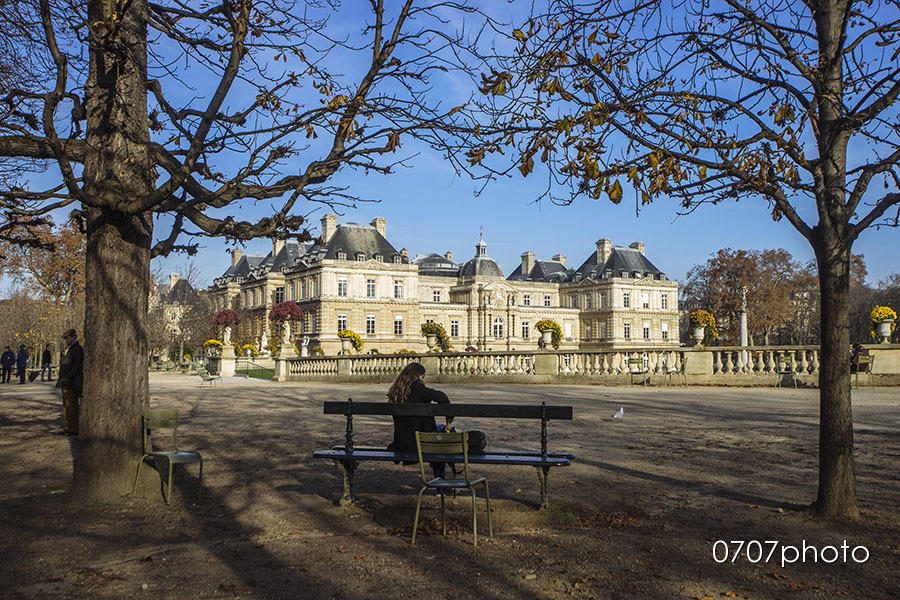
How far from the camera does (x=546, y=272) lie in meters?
98.7

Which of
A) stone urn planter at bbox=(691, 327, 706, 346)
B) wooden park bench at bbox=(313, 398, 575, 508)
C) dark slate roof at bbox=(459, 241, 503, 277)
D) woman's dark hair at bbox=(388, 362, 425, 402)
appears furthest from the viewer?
dark slate roof at bbox=(459, 241, 503, 277)

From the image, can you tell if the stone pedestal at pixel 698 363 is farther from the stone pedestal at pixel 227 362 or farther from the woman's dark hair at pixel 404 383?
the stone pedestal at pixel 227 362

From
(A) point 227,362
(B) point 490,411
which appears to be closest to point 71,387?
(B) point 490,411

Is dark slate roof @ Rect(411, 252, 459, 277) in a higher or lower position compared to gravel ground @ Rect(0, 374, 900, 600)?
higher

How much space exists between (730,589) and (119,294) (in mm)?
5696

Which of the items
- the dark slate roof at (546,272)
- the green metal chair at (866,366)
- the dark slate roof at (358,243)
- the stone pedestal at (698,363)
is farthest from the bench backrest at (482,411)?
the dark slate roof at (546,272)

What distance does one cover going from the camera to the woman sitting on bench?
6938 mm

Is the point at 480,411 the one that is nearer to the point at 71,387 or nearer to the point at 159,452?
the point at 159,452

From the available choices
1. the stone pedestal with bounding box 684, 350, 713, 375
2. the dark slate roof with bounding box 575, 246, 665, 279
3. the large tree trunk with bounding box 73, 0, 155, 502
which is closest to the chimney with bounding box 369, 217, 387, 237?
the dark slate roof with bounding box 575, 246, 665, 279

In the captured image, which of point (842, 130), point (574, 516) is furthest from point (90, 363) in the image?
point (842, 130)

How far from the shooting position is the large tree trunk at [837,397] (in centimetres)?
603

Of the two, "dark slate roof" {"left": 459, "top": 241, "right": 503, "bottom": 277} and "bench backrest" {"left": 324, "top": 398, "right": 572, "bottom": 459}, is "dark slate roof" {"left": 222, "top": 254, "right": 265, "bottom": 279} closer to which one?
"dark slate roof" {"left": 459, "top": 241, "right": 503, "bottom": 277}

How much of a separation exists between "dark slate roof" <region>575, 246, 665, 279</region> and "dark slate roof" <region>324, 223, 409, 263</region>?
88.0 ft

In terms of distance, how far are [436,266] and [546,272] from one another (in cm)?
1558
